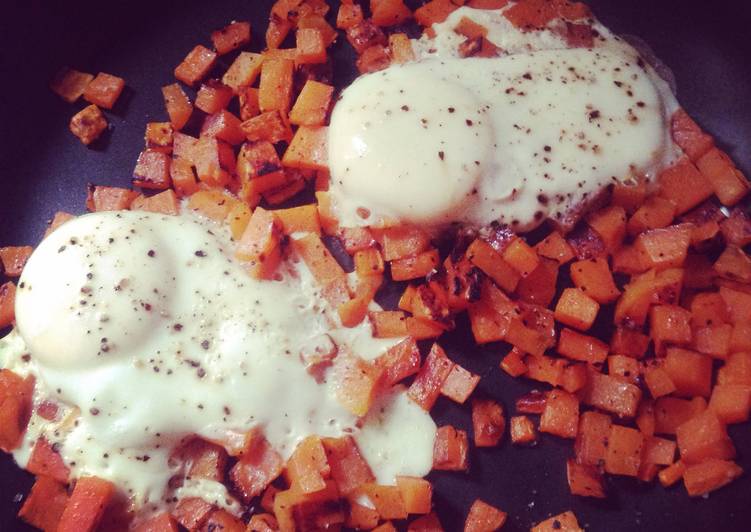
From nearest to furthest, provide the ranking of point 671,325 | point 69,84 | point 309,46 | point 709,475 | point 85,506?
point 85,506
point 709,475
point 671,325
point 309,46
point 69,84

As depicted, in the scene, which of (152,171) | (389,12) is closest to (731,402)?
(389,12)

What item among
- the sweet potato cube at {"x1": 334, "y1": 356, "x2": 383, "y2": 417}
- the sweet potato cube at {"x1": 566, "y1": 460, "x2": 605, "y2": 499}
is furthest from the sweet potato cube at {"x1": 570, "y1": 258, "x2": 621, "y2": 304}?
the sweet potato cube at {"x1": 334, "y1": 356, "x2": 383, "y2": 417}

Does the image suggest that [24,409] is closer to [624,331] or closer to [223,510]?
[223,510]

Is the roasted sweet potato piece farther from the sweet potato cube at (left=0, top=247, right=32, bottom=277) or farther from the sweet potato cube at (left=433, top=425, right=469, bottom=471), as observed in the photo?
the sweet potato cube at (left=433, top=425, right=469, bottom=471)

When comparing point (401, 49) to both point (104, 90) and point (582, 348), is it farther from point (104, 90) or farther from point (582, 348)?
point (582, 348)

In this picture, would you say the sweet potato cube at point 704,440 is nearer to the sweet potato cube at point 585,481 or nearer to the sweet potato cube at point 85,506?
the sweet potato cube at point 585,481

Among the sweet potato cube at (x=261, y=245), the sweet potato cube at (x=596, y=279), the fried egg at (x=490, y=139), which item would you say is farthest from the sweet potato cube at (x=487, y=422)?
the sweet potato cube at (x=261, y=245)
